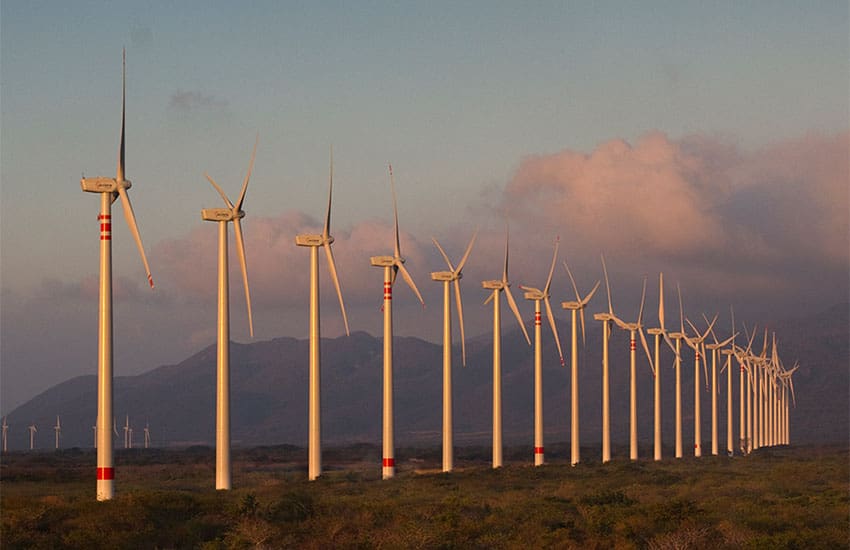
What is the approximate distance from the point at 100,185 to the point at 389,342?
34.8 metres

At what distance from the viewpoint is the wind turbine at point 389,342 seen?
314 ft

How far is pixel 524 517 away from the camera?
6894 centimetres

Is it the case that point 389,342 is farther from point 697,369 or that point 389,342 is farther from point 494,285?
point 697,369

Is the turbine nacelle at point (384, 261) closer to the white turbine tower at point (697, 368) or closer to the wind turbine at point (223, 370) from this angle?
the wind turbine at point (223, 370)

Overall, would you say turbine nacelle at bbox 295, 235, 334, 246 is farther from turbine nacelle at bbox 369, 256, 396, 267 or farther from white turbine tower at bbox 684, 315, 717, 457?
→ white turbine tower at bbox 684, 315, 717, 457

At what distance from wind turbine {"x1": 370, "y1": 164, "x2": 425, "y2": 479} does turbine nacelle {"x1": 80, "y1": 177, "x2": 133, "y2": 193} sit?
3050cm

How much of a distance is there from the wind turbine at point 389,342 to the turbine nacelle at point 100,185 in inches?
1201

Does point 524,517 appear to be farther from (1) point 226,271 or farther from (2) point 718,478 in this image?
(2) point 718,478

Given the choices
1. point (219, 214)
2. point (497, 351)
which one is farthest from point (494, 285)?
point (219, 214)

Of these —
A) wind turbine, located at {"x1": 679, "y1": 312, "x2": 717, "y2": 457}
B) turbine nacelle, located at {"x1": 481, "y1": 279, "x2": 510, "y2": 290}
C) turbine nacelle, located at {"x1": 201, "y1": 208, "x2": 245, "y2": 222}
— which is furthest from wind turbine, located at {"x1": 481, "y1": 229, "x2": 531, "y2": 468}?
wind turbine, located at {"x1": 679, "y1": 312, "x2": 717, "y2": 457}

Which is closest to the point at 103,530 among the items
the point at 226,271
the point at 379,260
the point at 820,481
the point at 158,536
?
the point at 158,536

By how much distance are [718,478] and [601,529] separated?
4137cm

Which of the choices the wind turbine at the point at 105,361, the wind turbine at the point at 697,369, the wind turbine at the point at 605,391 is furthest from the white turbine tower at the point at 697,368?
the wind turbine at the point at 105,361

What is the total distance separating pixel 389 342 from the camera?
97.3 m
